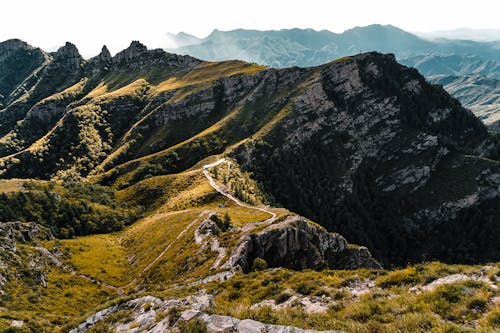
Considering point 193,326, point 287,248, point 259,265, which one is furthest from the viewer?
point 287,248

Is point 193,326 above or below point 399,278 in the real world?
above

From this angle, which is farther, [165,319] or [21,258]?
[21,258]

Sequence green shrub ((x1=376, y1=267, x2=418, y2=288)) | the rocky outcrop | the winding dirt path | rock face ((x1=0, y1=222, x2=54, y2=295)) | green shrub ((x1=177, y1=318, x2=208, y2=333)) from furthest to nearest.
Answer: the winding dirt path, rock face ((x1=0, y1=222, x2=54, y2=295)), green shrub ((x1=376, y1=267, x2=418, y2=288)), green shrub ((x1=177, y1=318, x2=208, y2=333)), the rocky outcrop

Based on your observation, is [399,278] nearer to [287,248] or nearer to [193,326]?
[193,326]

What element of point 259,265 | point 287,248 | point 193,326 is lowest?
point 287,248

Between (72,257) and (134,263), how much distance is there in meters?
23.4

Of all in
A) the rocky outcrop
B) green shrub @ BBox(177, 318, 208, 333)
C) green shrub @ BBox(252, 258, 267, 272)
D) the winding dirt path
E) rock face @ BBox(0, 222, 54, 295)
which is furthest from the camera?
the winding dirt path

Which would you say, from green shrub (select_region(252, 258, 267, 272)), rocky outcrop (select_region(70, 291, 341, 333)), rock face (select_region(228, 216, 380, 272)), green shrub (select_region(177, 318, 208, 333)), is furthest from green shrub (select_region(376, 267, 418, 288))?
rock face (select_region(228, 216, 380, 272))

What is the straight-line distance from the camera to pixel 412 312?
20734 millimetres

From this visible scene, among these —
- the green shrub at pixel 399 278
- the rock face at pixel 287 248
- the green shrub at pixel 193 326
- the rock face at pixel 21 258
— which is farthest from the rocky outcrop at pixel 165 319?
the rock face at pixel 21 258

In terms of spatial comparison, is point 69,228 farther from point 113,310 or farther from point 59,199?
point 113,310

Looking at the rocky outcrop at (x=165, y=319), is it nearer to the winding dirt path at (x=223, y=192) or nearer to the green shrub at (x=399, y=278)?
the green shrub at (x=399, y=278)

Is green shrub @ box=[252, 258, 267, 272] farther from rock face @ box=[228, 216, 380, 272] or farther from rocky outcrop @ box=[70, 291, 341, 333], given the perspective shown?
rocky outcrop @ box=[70, 291, 341, 333]

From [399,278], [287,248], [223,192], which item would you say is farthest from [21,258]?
[399,278]
